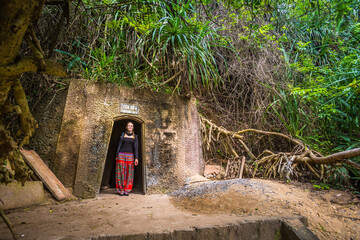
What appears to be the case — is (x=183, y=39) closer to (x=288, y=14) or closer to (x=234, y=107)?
(x=234, y=107)

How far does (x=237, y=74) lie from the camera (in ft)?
21.5

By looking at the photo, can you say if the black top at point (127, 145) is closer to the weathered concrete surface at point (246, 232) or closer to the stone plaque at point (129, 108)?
the stone plaque at point (129, 108)

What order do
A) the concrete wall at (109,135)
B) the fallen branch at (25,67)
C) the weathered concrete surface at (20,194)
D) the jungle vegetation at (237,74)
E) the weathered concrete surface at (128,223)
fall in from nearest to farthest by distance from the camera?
the fallen branch at (25,67)
the weathered concrete surface at (128,223)
the weathered concrete surface at (20,194)
the concrete wall at (109,135)
the jungle vegetation at (237,74)

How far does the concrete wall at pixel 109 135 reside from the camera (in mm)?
3814

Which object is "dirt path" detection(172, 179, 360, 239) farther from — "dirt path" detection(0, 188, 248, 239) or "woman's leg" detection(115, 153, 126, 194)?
"woman's leg" detection(115, 153, 126, 194)

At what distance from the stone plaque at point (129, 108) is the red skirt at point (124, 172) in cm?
99

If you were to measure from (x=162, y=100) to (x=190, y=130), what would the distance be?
0.98m

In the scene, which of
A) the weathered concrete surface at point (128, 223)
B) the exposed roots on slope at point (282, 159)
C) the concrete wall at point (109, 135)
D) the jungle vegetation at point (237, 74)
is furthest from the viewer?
the exposed roots on slope at point (282, 159)

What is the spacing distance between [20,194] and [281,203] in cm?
378

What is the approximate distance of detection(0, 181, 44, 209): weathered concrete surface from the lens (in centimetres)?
278

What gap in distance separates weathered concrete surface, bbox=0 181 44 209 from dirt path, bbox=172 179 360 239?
2177mm

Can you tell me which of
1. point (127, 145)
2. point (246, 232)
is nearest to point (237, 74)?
point (127, 145)

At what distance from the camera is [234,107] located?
6.75m

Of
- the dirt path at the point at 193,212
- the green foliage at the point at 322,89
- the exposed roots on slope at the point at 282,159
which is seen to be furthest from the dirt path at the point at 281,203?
the green foliage at the point at 322,89
